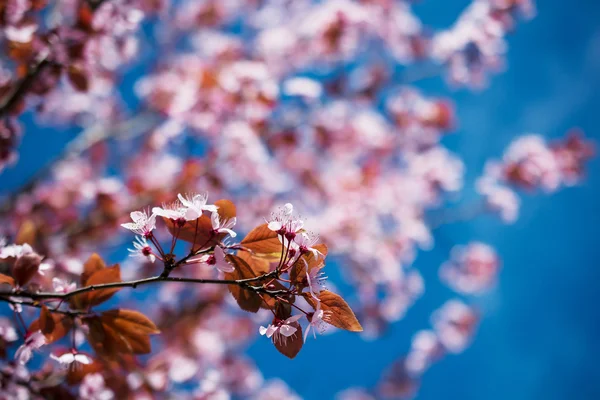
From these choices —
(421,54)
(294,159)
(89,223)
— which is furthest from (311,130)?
(89,223)

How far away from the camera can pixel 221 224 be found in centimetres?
112

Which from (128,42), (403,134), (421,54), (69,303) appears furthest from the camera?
(403,134)

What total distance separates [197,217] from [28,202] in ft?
14.2

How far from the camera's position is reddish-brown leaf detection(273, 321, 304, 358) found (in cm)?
108

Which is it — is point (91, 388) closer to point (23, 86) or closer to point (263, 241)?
point (263, 241)

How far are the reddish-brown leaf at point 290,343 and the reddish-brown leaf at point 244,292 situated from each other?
9cm

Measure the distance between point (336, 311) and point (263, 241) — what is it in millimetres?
254

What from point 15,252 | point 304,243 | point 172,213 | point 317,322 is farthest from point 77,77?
point 317,322

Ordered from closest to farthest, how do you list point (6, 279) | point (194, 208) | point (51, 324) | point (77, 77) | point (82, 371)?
1. point (194, 208)
2. point (6, 279)
3. point (51, 324)
4. point (82, 371)
5. point (77, 77)

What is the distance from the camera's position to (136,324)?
1283mm

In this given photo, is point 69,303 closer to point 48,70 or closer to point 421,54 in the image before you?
point 48,70

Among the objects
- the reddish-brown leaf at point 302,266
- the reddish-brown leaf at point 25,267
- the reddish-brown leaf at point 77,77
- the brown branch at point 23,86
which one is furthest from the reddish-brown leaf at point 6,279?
the reddish-brown leaf at point 77,77

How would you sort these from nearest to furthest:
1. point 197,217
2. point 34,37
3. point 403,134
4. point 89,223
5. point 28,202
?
point 197,217 < point 34,37 < point 89,223 < point 28,202 < point 403,134

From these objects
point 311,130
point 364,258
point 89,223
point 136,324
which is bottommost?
point 136,324
